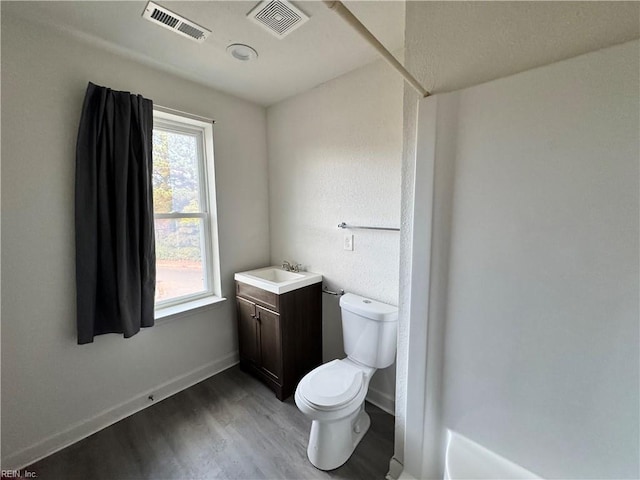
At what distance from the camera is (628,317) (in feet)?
2.35

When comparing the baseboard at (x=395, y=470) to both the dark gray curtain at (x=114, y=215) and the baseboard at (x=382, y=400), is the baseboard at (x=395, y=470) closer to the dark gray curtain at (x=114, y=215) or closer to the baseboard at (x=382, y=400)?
the baseboard at (x=382, y=400)

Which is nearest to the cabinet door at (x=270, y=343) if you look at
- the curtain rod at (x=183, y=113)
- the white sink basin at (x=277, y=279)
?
the white sink basin at (x=277, y=279)

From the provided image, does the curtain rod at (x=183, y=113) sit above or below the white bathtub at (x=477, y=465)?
above

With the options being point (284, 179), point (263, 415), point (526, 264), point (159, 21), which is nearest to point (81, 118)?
point (159, 21)

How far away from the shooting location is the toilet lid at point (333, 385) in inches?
52.5

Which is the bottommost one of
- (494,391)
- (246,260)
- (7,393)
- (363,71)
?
(7,393)

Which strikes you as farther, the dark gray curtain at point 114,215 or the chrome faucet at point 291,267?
the chrome faucet at point 291,267

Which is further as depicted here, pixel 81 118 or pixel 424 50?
pixel 81 118

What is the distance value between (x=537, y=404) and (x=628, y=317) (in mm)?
388

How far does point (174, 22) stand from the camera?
1331 mm

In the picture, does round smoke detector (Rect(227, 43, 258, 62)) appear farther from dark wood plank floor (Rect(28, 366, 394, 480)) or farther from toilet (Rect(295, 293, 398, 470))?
dark wood plank floor (Rect(28, 366, 394, 480))

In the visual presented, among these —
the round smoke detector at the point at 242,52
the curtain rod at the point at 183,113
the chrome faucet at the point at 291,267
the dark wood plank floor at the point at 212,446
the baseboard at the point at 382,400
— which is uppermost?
the round smoke detector at the point at 242,52

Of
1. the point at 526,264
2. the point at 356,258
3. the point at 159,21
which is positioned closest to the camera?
the point at 526,264

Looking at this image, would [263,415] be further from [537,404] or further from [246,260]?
[537,404]
